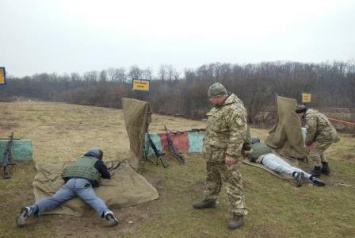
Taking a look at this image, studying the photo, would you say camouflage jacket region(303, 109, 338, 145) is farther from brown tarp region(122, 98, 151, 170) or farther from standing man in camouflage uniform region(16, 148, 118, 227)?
standing man in camouflage uniform region(16, 148, 118, 227)

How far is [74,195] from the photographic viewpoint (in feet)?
16.4

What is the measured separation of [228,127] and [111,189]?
2.01 meters

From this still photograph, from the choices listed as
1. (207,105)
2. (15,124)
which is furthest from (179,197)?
(207,105)

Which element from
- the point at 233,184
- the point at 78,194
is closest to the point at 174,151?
the point at 78,194

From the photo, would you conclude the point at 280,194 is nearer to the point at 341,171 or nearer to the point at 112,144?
the point at 341,171

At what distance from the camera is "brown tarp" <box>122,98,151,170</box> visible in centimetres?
703

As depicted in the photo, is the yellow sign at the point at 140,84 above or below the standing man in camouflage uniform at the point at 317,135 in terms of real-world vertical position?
above

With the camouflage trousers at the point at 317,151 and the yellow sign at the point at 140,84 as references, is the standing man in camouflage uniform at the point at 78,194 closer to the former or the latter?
the yellow sign at the point at 140,84

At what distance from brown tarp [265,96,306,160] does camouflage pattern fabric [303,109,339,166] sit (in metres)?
1.03

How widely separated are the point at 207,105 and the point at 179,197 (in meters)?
16.7

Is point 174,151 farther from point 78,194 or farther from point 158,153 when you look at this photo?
point 78,194

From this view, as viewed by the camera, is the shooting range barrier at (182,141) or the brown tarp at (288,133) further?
the brown tarp at (288,133)

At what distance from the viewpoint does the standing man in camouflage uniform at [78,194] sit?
461 cm

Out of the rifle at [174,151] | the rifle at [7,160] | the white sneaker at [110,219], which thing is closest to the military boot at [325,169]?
the rifle at [174,151]
